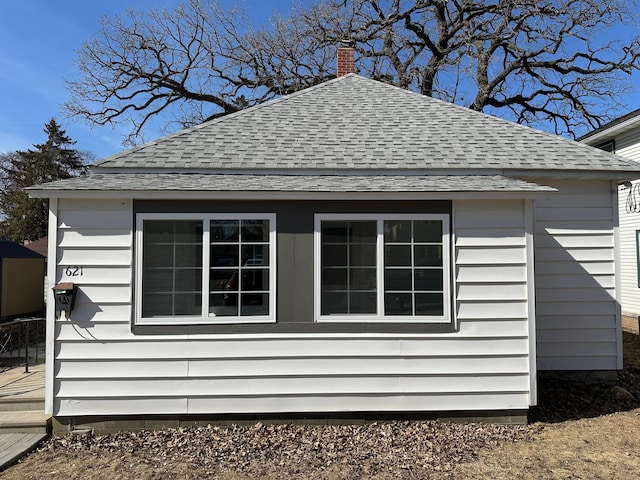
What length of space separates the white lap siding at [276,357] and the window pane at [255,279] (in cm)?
58

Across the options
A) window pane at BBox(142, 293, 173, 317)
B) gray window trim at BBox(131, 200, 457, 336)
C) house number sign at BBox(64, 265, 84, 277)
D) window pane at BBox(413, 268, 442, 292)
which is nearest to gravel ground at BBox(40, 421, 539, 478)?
gray window trim at BBox(131, 200, 457, 336)

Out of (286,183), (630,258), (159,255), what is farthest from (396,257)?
(630,258)

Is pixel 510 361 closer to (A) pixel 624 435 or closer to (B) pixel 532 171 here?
(A) pixel 624 435

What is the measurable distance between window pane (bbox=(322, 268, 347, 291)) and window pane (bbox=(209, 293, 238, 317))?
1088mm

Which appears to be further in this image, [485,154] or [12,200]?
[12,200]

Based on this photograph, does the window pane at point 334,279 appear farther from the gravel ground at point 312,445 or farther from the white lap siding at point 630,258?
the white lap siding at point 630,258

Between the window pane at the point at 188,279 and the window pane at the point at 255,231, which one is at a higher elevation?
the window pane at the point at 255,231

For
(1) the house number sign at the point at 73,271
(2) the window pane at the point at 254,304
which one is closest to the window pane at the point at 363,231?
(2) the window pane at the point at 254,304

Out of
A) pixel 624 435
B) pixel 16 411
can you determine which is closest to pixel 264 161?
pixel 16 411

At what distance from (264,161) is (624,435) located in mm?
5561

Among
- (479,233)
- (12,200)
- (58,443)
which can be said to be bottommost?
(58,443)

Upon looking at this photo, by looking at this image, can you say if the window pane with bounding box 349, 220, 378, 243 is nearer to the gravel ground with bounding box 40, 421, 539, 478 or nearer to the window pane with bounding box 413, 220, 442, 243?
A: the window pane with bounding box 413, 220, 442, 243

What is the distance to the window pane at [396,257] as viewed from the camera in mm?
4727

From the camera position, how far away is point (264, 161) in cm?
551
